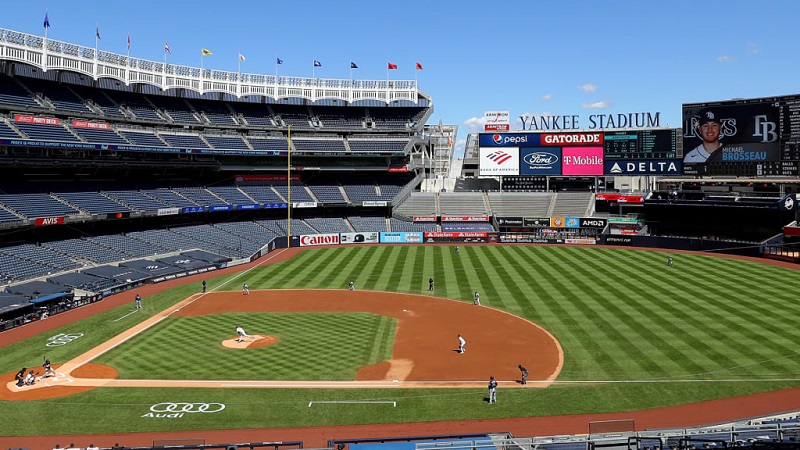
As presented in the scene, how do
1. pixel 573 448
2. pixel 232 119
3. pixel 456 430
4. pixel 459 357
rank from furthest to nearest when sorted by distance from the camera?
pixel 232 119
pixel 459 357
pixel 456 430
pixel 573 448

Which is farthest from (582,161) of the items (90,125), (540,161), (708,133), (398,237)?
(90,125)

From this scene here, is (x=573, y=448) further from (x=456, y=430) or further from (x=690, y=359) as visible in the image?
(x=690, y=359)

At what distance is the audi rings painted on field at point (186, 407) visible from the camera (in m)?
23.2

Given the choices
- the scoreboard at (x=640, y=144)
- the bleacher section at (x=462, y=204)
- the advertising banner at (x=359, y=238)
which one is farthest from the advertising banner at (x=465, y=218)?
the scoreboard at (x=640, y=144)

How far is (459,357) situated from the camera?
1178 inches

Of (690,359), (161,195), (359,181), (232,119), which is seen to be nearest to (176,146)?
(161,195)

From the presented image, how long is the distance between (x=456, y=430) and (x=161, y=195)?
57808mm

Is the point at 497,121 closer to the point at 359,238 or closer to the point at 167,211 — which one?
the point at 359,238

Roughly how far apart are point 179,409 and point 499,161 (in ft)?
222

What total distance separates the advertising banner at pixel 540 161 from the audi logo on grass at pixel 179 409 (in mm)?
66781

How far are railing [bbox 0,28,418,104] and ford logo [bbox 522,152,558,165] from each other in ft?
73.2

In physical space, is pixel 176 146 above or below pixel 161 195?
above

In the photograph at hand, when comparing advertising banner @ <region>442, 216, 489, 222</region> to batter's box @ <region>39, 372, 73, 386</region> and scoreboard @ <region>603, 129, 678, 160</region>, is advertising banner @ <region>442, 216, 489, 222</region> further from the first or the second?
batter's box @ <region>39, 372, 73, 386</region>

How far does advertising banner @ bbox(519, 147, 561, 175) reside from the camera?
81688 mm
